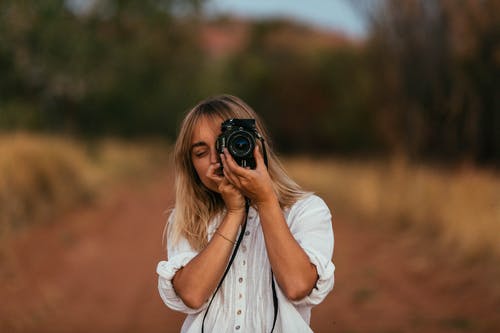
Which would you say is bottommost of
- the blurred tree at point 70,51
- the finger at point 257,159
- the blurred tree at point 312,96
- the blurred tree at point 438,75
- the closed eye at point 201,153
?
the finger at point 257,159

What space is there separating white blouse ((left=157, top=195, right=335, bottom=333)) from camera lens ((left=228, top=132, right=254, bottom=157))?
0.26m

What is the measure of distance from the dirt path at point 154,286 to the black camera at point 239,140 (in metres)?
2.81

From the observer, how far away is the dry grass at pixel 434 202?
6906 mm

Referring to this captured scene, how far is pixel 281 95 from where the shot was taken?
24.4m

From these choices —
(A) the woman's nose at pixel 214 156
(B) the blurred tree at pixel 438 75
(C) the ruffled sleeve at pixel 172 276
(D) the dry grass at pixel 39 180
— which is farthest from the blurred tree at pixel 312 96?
(C) the ruffled sleeve at pixel 172 276

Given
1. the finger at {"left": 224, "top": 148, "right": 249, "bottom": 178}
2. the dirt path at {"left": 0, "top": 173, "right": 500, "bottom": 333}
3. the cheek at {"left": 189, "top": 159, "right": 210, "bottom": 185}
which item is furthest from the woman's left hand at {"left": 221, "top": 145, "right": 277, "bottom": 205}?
the dirt path at {"left": 0, "top": 173, "right": 500, "bottom": 333}

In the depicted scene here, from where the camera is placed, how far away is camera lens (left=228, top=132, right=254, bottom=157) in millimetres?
2129

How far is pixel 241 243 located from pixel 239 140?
0.34 m

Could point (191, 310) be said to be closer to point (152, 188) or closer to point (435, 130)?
point (435, 130)

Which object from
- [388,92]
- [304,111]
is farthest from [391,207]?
[304,111]

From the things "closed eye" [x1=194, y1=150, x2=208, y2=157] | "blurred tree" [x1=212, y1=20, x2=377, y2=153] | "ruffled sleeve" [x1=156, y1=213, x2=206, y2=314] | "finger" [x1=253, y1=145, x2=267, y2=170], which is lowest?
"ruffled sleeve" [x1=156, y1=213, x2=206, y2=314]

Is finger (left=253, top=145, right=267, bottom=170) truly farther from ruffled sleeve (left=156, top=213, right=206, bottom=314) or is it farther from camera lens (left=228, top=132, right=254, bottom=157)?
ruffled sleeve (left=156, top=213, right=206, bottom=314)

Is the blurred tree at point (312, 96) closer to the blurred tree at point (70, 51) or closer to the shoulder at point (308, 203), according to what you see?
the blurred tree at point (70, 51)

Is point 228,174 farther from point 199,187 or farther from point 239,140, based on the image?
point 199,187
